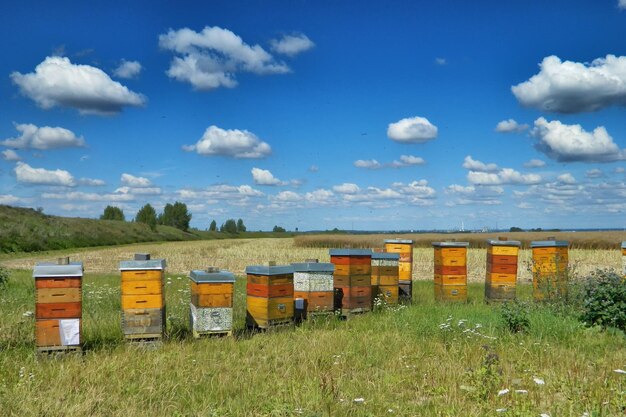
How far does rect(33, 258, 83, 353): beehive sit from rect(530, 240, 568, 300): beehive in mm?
10670

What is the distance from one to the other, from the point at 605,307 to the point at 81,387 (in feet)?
28.0

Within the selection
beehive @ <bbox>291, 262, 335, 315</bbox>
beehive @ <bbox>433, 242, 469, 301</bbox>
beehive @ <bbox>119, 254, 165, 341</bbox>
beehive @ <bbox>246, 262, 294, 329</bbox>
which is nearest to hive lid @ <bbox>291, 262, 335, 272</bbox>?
beehive @ <bbox>291, 262, 335, 315</bbox>

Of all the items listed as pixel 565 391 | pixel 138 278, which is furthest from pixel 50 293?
pixel 565 391

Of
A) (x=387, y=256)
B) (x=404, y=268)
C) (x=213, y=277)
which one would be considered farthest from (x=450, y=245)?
(x=213, y=277)

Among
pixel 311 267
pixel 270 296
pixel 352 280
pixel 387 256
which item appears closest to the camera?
pixel 270 296

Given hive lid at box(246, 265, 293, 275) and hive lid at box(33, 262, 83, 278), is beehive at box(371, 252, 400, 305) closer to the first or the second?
hive lid at box(246, 265, 293, 275)

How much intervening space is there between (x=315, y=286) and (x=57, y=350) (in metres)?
5.17

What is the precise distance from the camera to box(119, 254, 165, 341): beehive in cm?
927

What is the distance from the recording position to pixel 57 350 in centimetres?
850

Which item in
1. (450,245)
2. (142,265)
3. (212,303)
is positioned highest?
(450,245)

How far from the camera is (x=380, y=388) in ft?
21.5

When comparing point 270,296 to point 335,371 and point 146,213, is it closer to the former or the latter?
point 335,371

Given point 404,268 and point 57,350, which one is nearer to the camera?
point 57,350

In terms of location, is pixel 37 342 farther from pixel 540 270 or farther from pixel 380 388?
pixel 540 270
